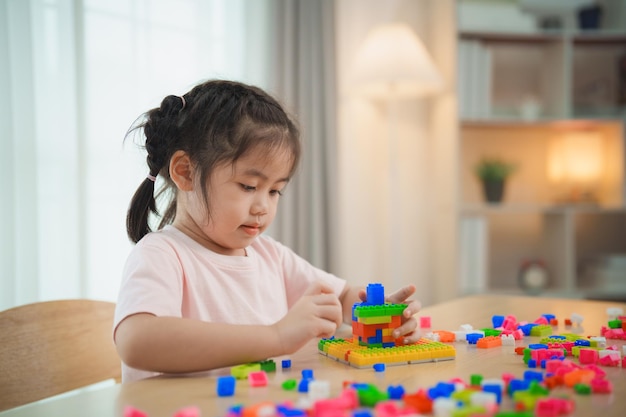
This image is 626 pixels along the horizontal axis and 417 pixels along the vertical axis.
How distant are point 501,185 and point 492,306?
6.75ft

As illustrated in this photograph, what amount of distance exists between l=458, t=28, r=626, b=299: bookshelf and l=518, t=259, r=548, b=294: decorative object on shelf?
0.07m

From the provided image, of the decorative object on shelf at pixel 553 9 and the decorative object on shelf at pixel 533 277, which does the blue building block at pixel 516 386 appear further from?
the decorative object on shelf at pixel 553 9

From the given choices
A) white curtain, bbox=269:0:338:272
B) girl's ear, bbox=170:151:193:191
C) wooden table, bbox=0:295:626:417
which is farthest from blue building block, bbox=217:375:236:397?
white curtain, bbox=269:0:338:272

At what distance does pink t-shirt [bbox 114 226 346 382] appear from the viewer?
0.97 meters

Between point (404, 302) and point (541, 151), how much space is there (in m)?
2.88

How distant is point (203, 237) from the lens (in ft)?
4.08

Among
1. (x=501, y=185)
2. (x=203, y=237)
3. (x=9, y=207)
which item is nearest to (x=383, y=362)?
(x=203, y=237)

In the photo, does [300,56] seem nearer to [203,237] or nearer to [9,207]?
[9,207]

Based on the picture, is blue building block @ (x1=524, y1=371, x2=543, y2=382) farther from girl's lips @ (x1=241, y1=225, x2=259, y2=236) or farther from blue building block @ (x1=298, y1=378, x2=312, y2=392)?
girl's lips @ (x1=241, y1=225, x2=259, y2=236)

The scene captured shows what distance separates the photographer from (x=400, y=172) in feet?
12.0

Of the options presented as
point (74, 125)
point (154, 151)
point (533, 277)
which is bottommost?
point (533, 277)

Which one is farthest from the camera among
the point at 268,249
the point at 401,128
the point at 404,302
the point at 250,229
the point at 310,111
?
the point at 401,128

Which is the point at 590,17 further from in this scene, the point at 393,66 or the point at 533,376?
the point at 533,376

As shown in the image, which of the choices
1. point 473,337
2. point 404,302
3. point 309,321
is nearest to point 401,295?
point 404,302
